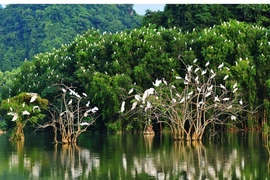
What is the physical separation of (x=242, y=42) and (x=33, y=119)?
33.2 feet

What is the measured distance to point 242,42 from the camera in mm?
32000

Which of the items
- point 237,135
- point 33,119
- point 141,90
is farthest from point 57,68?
point 237,135

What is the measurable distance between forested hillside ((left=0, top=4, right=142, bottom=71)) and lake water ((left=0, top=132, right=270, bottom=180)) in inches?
1256

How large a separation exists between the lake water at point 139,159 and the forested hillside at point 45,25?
105 feet

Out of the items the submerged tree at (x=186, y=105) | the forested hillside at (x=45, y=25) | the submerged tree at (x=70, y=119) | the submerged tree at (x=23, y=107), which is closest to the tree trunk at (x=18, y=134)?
the submerged tree at (x=23, y=107)

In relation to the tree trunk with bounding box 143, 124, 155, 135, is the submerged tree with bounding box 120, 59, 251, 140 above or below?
above

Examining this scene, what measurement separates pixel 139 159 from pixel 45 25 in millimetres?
41093

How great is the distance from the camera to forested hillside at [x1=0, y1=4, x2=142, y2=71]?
195ft

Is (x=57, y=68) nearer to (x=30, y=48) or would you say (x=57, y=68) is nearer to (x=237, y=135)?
(x=237, y=135)

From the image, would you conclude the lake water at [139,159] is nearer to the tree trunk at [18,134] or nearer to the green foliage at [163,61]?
the tree trunk at [18,134]

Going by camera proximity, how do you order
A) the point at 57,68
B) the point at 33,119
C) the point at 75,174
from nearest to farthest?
the point at 75,174
the point at 33,119
the point at 57,68

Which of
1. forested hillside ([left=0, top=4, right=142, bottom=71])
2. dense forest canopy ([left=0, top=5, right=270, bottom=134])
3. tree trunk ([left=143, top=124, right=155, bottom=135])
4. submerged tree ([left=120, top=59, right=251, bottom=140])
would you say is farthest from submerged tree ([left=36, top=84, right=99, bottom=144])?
forested hillside ([left=0, top=4, right=142, bottom=71])

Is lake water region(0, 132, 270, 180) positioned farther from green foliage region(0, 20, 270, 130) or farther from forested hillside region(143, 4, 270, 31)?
forested hillside region(143, 4, 270, 31)

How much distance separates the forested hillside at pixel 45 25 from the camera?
59.4 m
